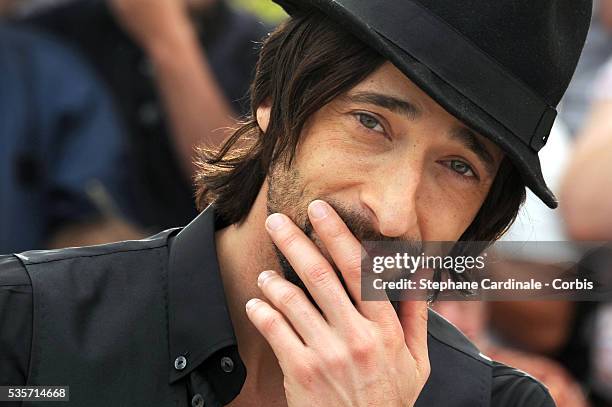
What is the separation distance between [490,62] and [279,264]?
804 millimetres

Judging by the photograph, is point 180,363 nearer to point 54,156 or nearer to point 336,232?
point 336,232

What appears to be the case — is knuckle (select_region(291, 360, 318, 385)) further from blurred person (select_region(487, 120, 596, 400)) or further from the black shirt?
blurred person (select_region(487, 120, 596, 400))

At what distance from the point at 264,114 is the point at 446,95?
772 mm

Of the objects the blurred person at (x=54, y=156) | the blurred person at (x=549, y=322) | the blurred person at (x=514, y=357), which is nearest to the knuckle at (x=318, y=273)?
the blurred person at (x=514, y=357)

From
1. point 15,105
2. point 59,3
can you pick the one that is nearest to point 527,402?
point 15,105

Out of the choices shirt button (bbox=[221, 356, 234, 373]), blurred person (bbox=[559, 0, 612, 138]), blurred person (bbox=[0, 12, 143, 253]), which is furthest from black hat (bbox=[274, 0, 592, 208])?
blurred person (bbox=[559, 0, 612, 138])

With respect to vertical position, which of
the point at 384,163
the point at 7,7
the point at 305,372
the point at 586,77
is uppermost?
the point at 7,7

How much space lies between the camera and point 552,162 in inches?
196

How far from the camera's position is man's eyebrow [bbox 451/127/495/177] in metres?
3.18

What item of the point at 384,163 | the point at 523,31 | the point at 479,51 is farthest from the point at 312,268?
the point at 523,31

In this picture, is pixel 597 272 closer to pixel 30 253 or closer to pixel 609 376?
pixel 609 376

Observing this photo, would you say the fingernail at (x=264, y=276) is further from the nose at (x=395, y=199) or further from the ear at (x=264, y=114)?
the ear at (x=264, y=114)

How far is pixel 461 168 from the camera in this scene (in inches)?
131

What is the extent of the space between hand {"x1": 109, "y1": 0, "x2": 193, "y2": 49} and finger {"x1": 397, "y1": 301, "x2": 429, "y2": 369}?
2308 mm
